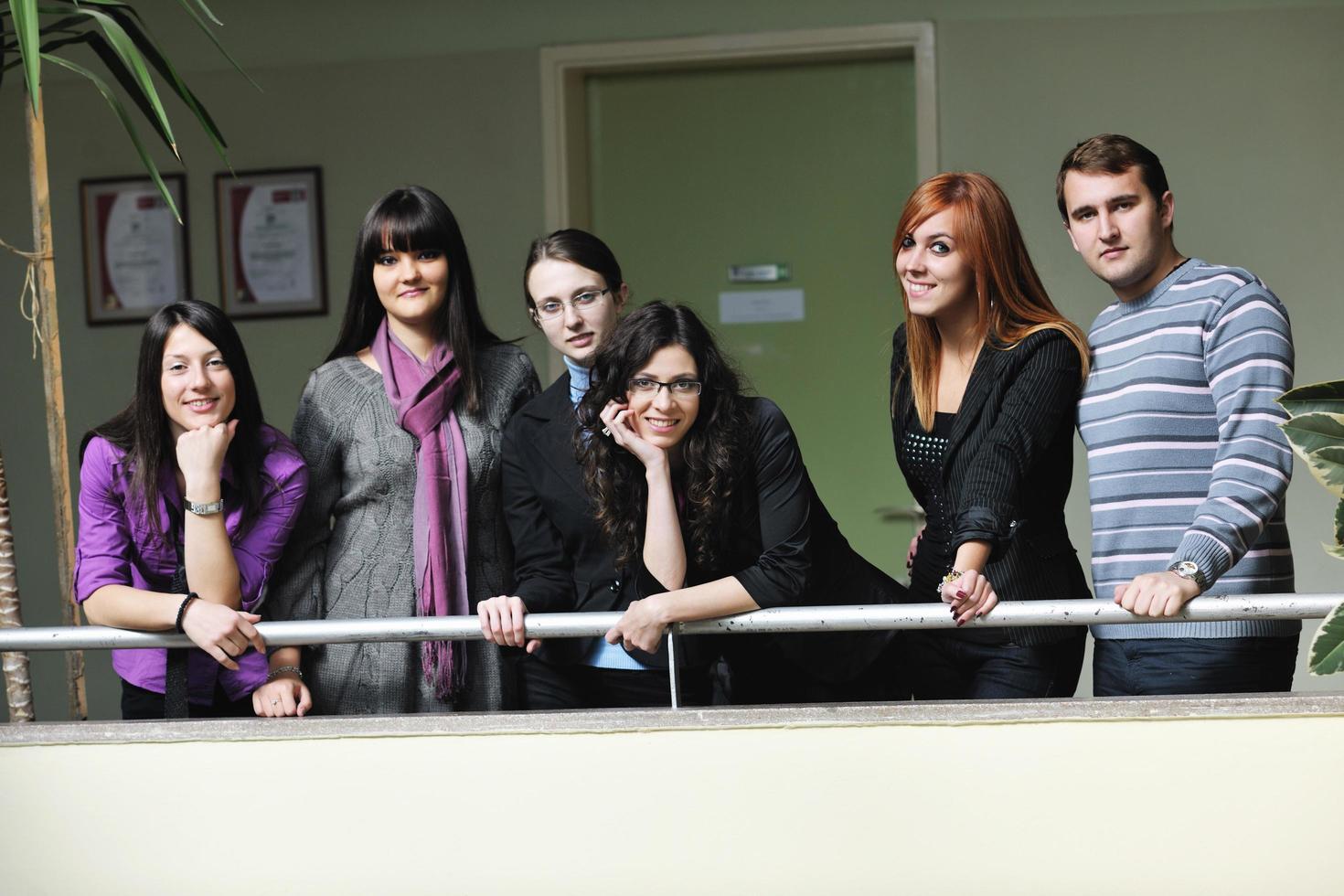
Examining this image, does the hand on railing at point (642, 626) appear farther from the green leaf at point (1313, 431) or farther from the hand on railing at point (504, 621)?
the green leaf at point (1313, 431)

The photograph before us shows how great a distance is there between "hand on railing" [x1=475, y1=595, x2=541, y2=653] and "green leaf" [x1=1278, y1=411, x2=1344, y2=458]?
99 centimetres

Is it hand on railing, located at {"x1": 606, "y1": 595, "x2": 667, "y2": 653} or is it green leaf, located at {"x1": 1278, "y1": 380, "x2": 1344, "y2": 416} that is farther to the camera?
hand on railing, located at {"x1": 606, "y1": 595, "x2": 667, "y2": 653}

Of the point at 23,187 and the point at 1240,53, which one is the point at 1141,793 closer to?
the point at 1240,53

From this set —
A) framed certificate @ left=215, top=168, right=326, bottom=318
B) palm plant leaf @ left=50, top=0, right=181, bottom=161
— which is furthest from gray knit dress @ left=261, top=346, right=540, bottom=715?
framed certificate @ left=215, top=168, right=326, bottom=318

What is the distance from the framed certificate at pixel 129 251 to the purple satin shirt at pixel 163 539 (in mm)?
2138

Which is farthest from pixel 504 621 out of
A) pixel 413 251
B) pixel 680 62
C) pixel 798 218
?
pixel 680 62

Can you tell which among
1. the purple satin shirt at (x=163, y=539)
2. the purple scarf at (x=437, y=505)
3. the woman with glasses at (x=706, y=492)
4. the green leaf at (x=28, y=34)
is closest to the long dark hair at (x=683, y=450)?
the woman with glasses at (x=706, y=492)

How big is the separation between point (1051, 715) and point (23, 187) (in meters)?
3.60

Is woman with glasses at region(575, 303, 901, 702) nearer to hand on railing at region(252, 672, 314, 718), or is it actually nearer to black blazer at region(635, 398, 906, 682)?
black blazer at region(635, 398, 906, 682)

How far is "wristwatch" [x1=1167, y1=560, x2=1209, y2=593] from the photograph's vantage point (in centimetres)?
168

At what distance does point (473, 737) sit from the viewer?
73.1 inches

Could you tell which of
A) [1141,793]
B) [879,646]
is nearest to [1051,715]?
[1141,793]

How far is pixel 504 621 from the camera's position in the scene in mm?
1790

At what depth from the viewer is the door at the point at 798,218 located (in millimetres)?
3805
